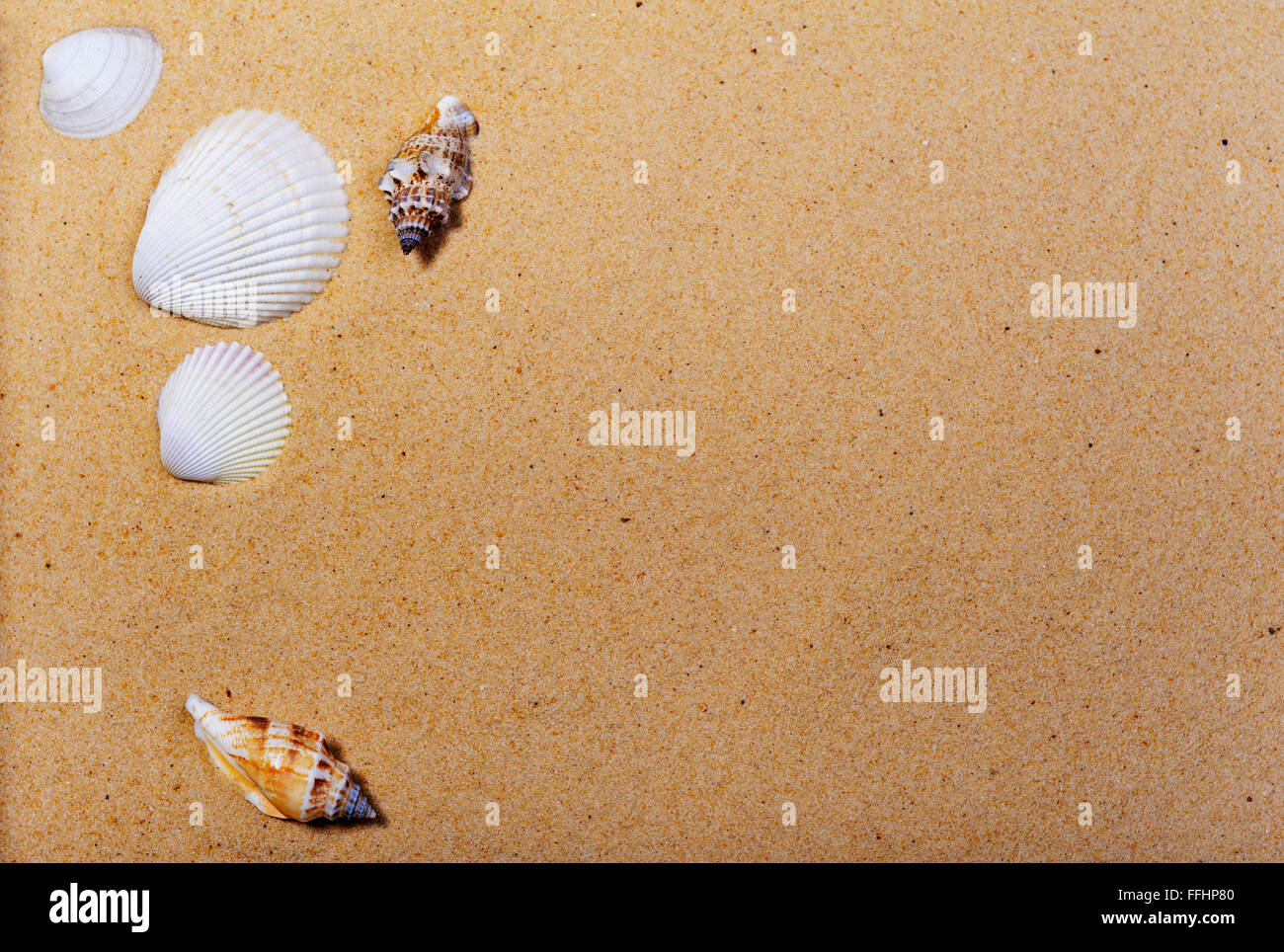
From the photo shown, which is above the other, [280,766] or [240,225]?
[240,225]

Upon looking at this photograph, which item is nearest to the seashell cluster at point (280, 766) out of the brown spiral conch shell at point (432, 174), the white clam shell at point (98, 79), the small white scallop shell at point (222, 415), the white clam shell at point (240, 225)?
the small white scallop shell at point (222, 415)

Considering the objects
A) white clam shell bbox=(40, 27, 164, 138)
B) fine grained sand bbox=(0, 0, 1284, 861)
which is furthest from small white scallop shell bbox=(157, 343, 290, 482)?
white clam shell bbox=(40, 27, 164, 138)

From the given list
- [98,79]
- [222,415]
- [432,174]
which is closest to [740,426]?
[432,174]

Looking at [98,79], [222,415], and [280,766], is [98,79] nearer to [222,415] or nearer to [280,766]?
[222,415]

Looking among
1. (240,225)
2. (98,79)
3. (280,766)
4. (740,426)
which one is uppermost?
(98,79)

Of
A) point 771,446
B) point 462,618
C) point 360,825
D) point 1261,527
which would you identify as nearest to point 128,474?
point 462,618
